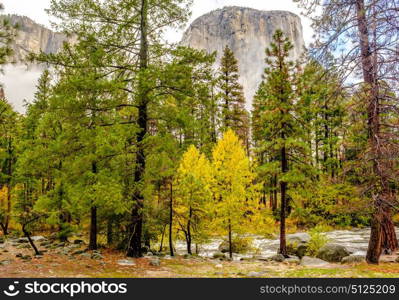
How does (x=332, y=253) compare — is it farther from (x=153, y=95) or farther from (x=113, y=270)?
(x=153, y=95)

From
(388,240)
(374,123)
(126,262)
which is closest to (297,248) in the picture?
(388,240)

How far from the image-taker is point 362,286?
668 cm

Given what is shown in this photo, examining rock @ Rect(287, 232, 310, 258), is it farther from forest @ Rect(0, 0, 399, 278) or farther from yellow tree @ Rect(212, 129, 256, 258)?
forest @ Rect(0, 0, 399, 278)

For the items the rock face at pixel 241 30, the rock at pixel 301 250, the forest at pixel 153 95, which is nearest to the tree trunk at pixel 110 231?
the forest at pixel 153 95

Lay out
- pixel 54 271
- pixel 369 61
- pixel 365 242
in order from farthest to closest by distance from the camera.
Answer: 1. pixel 365 242
2. pixel 369 61
3. pixel 54 271

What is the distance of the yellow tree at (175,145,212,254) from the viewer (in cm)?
1483

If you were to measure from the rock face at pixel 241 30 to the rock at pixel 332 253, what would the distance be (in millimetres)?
102860

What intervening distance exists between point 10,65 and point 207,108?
6107 millimetres

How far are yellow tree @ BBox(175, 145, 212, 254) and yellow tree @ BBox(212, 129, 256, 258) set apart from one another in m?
0.71

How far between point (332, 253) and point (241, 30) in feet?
384

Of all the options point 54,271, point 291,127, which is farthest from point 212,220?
point 54,271

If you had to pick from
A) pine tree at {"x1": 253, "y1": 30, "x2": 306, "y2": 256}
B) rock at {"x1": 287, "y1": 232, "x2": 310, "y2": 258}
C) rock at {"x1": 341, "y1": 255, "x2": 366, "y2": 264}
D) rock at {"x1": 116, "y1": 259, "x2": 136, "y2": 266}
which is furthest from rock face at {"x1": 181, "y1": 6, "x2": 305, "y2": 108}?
rock at {"x1": 116, "y1": 259, "x2": 136, "y2": 266}

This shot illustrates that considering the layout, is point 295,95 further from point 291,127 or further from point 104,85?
point 104,85

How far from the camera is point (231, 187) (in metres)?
16.1
